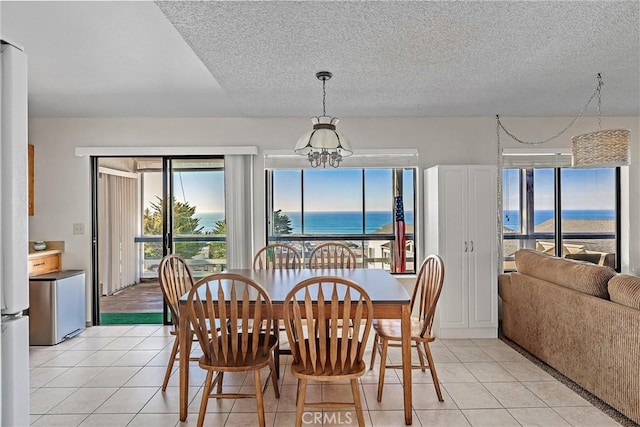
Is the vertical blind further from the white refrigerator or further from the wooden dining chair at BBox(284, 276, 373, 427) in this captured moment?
the white refrigerator

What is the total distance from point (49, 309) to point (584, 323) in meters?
4.61

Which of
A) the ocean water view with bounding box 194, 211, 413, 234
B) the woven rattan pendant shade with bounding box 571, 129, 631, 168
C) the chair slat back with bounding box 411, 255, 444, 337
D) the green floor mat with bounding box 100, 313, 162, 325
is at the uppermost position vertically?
the woven rattan pendant shade with bounding box 571, 129, 631, 168

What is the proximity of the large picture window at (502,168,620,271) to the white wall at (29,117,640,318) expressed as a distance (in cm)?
21

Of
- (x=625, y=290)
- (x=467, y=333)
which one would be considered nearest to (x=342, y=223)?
(x=467, y=333)

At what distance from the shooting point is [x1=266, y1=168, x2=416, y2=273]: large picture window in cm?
493

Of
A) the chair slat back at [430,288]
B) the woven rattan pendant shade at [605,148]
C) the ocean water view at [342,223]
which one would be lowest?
the chair slat back at [430,288]

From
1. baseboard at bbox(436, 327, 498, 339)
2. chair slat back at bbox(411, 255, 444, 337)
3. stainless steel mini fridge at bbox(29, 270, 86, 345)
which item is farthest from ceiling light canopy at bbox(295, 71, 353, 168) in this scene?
stainless steel mini fridge at bbox(29, 270, 86, 345)

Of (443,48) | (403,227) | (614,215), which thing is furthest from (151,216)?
(614,215)

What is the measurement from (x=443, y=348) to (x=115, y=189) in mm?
4174

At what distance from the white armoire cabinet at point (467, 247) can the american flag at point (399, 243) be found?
0.70m

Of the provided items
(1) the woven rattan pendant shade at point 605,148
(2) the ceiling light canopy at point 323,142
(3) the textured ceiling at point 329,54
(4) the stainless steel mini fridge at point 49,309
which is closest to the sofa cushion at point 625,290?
(1) the woven rattan pendant shade at point 605,148

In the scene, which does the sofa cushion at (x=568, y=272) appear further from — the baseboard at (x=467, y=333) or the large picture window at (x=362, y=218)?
the large picture window at (x=362, y=218)

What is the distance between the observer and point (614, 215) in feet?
16.2

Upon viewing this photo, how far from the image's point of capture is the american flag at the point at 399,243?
488cm
